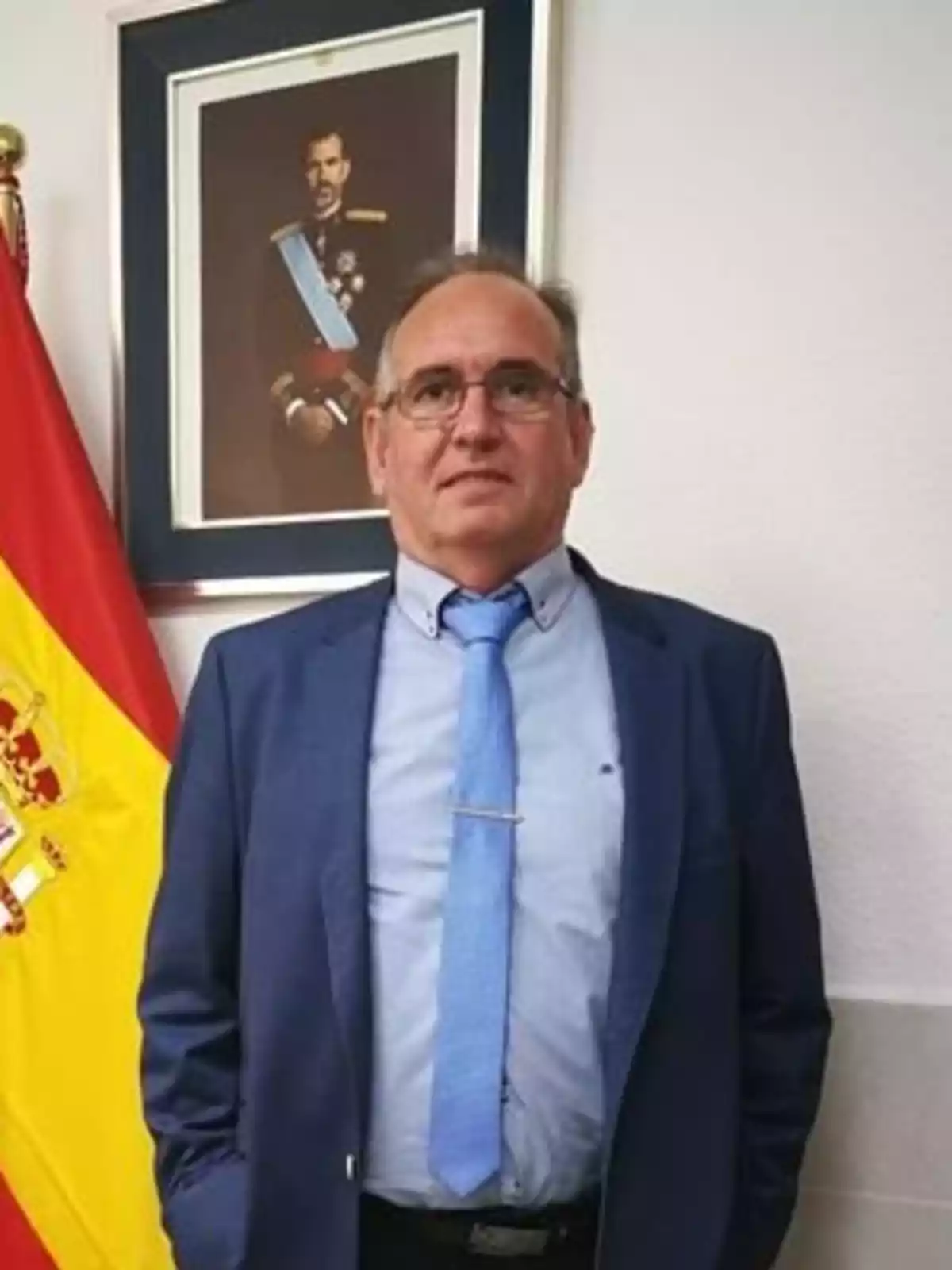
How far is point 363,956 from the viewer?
3.64 ft

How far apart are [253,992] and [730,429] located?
676 millimetres

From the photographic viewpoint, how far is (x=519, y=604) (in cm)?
121

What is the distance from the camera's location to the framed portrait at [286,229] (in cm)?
153

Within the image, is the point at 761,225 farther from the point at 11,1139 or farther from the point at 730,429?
the point at 11,1139

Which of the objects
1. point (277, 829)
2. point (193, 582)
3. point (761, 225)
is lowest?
point (277, 829)

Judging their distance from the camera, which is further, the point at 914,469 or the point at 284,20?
the point at 284,20

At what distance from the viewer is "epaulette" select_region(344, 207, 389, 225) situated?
62.8 inches

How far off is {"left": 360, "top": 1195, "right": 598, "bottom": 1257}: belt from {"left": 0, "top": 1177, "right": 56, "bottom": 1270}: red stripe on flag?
22.0 inches

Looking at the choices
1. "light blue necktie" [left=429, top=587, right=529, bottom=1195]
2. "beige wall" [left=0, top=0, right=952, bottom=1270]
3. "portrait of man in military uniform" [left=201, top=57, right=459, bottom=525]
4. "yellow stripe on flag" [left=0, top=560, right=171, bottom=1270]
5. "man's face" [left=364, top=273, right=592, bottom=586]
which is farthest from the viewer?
"portrait of man in military uniform" [left=201, top=57, right=459, bottom=525]

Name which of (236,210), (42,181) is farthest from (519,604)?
(42,181)

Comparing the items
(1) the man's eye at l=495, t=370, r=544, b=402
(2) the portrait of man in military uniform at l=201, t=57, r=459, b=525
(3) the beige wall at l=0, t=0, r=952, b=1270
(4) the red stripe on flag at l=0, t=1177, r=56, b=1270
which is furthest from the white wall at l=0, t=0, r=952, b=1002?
(4) the red stripe on flag at l=0, t=1177, r=56, b=1270

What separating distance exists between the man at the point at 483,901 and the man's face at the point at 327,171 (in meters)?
0.42

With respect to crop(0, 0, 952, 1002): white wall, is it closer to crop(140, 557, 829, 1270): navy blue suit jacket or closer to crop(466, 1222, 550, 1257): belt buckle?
crop(140, 557, 829, 1270): navy blue suit jacket

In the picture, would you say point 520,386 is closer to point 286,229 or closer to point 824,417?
point 824,417
